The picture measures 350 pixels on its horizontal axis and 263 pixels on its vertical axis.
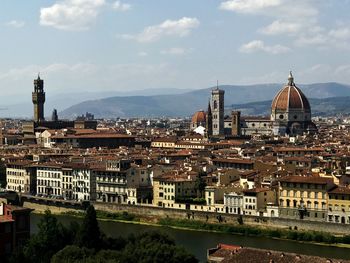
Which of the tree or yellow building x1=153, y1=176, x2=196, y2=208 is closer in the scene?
the tree

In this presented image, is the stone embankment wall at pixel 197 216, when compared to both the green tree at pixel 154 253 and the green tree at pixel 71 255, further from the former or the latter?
the green tree at pixel 71 255

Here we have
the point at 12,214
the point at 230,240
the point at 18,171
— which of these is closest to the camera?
the point at 12,214

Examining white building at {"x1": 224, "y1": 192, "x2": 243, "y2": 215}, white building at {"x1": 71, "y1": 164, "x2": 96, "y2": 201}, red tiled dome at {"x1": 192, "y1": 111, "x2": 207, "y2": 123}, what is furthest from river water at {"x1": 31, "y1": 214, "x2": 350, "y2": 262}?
red tiled dome at {"x1": 192, "y1": 111, "x2": 207, "y2": 123}

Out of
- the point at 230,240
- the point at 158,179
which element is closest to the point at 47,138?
the point at 158,179

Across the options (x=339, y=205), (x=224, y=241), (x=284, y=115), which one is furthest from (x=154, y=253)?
(x=284, y=115)

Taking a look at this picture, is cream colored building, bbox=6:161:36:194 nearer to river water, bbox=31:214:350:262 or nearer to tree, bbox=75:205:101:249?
river water, bbox=31:214:350:262

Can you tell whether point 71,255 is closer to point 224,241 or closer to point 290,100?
point 224,241

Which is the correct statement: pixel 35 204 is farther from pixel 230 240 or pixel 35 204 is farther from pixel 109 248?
pixel 109 248
